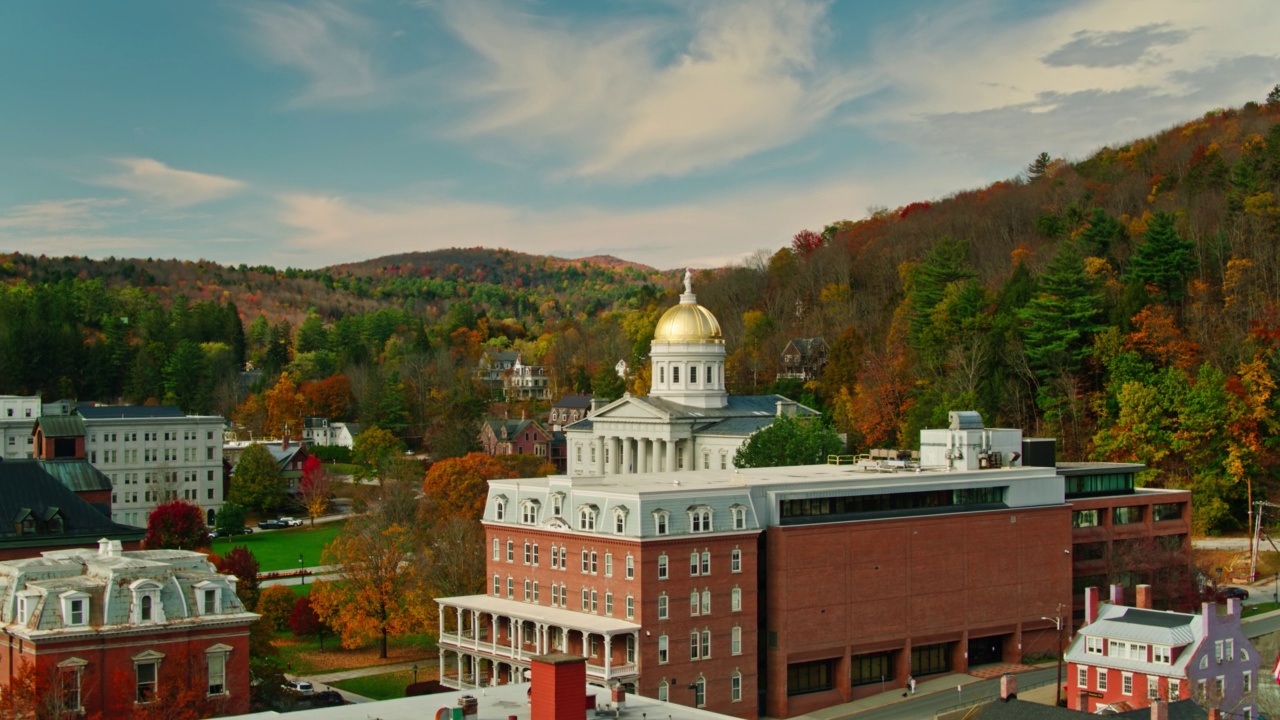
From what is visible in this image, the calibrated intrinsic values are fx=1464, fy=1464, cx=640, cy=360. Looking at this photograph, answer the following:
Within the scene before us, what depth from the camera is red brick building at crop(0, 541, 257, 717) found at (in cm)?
4478

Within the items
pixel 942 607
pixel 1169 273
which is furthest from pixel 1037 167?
pixel 942 607

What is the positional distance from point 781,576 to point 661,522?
6.58m

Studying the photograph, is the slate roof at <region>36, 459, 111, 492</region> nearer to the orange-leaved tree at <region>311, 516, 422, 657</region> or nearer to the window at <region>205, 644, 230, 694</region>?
the orange-leaved tree at <region>311, 516, 422, 657</region>

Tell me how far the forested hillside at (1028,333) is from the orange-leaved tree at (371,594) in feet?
136

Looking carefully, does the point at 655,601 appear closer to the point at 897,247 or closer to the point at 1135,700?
the point at 1135,700

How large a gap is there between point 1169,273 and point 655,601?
57884mm

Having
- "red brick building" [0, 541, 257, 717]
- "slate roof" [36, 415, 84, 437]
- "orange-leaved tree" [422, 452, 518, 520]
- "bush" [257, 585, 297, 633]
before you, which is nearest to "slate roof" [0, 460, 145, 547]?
"bush" [257, 585, 297, 633]

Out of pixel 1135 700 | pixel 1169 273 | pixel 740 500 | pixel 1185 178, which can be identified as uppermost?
pixel 1185 178

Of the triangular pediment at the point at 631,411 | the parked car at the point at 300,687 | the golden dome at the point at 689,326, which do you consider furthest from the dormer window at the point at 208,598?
the golden dome at the point at 689,326

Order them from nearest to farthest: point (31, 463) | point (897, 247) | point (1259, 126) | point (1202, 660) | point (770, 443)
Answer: point (1202, 660), point (31, 463), point (770, 443), point (1259, 126), point (897, 247)

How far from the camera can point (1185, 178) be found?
5064 inches

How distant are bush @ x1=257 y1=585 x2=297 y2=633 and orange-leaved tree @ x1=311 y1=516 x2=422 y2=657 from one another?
2.49 meters

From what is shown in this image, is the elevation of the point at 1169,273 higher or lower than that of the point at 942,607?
higher

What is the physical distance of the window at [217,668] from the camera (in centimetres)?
4716
